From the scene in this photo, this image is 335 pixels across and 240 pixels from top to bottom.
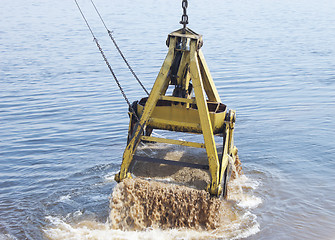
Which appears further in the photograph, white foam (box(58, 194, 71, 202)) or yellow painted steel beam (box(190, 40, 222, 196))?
white foam (box(58, 194, 71, 202))

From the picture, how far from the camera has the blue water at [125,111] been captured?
349 inches

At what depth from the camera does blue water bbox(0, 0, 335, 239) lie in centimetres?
887

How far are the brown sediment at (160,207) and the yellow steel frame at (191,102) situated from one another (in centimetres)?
24

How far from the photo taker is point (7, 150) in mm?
11656

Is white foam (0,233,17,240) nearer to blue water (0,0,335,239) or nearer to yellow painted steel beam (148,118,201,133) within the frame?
blue water (0,0,335,239)

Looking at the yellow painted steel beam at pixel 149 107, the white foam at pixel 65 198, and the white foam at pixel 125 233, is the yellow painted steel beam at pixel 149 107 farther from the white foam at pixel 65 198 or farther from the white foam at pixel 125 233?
the white foam at pixel 65 198

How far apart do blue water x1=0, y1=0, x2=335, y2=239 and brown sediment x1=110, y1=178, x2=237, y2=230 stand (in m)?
0.79

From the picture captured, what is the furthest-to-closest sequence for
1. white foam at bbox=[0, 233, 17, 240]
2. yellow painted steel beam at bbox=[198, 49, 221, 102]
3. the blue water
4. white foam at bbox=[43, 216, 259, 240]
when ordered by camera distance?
the blue water
yellow painted steel beam at bbox=[198, 49, 221, 102]
white foam at bbox=[0, 233, 17, 240]
white foam at bbox=[43, 216, 259, 240]

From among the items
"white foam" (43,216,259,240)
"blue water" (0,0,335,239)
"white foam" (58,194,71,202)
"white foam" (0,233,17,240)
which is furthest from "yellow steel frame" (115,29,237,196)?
"white foam" (0,233,17,240)

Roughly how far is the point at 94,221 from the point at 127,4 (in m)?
35.5

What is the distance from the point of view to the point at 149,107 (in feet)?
25.3

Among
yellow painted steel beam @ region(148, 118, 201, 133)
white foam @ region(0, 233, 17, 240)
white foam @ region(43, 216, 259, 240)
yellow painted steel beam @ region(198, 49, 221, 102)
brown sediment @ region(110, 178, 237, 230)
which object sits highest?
yellow painted steel beam @ region(198, 49, 221, 102)

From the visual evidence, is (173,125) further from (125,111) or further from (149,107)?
(125,111)

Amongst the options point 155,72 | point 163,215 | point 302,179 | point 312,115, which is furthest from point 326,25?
point 163,215
